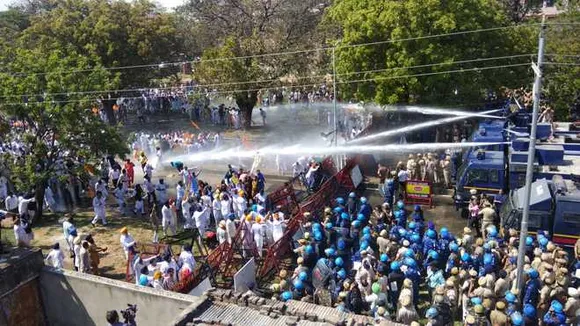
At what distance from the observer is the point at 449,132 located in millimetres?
26250

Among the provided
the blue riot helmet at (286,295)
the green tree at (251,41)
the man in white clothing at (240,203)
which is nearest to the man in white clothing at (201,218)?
the man in white clothing at (240,203)

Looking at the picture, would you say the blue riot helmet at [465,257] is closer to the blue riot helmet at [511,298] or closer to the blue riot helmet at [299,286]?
the blue riot helmet at [511,298]

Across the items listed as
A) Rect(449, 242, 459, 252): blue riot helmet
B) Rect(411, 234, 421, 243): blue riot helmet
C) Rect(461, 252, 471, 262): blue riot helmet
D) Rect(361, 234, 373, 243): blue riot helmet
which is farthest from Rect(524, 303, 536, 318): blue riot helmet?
A: Rect(361, 234, 373, 243): blue riot helmet

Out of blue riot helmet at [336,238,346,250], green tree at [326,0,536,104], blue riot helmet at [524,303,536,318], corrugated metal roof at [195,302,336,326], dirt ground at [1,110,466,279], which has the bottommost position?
dirt ground at [1,110,466,279]

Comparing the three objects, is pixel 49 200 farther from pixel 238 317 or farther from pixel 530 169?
pixel 530 169

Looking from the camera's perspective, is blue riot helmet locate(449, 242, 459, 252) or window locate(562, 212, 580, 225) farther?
window locate(562, 212, 580, 225)

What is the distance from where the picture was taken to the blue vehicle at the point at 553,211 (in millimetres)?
13343

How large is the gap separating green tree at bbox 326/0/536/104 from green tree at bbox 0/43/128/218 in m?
10.6

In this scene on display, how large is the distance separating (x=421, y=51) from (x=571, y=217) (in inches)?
404

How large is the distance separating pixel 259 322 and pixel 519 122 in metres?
20.0

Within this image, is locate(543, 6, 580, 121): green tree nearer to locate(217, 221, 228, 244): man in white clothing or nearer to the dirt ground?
the dirt ground

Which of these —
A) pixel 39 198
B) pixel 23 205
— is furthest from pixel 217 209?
pixel 39 198

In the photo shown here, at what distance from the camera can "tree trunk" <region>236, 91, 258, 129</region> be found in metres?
30.8

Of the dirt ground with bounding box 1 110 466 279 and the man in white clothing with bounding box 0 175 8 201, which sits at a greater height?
the man in white clothing with bounding box 0 175 8 201
